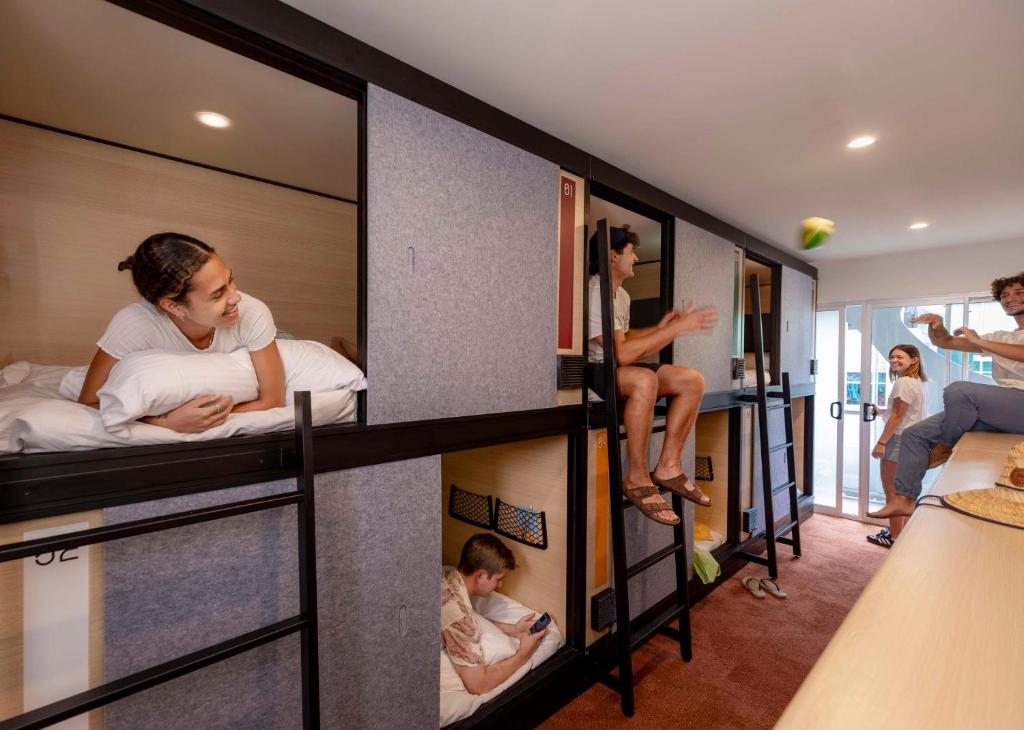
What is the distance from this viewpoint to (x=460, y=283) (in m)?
1.72

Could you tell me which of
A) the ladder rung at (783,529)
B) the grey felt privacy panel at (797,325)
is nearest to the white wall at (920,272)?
the grey felt privacy panel at (797,325)

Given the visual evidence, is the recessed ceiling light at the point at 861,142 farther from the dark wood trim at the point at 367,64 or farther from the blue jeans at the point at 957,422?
the blue jeans at the point at 957,422

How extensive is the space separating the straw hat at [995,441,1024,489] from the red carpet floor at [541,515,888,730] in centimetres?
145

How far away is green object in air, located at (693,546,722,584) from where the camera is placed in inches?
121

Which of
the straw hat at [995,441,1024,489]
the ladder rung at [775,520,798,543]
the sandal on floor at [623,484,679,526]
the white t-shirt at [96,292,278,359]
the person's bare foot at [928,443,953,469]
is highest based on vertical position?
the white t-shirt at [96,292,278,359]

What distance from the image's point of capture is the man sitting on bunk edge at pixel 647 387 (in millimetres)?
2127

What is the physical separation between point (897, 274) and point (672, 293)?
10.0 ft

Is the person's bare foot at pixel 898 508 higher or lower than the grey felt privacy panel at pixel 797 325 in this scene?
lower

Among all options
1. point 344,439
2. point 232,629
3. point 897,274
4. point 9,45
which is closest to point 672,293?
point 344,439

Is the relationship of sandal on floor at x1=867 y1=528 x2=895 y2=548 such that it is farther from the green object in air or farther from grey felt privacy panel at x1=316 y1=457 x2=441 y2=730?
grey felt privacy panel at x1=316 y1=457 x2=441 y2=730

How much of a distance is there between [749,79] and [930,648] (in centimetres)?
174

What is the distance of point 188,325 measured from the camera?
1301 millimetres

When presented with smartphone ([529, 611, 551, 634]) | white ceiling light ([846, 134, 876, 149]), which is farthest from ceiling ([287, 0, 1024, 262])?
smartphone ([529, 611, 551, 634])

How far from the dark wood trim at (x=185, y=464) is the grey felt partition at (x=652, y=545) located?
1224 mm
